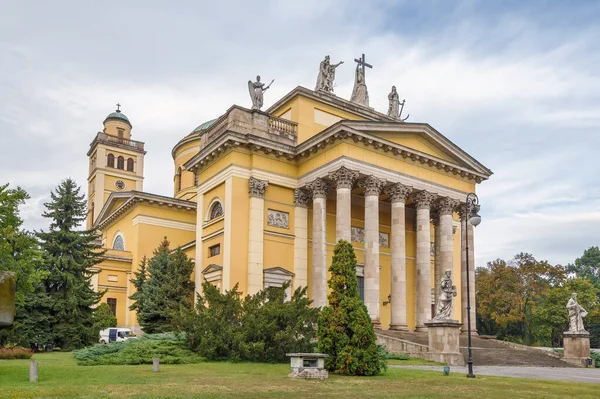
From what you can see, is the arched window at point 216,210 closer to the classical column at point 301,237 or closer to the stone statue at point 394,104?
the classical column at point 301,237

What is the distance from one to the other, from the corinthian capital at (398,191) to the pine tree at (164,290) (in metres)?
11.9

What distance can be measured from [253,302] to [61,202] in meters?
12.7

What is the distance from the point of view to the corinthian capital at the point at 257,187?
31.0 meters

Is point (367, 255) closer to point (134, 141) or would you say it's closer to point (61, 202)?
point (61, 202)

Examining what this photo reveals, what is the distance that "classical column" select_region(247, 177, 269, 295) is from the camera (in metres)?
30.2

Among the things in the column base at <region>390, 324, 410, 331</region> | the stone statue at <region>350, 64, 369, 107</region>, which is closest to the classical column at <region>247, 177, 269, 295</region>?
the column base at <region>390, 324, 410, 331</region>

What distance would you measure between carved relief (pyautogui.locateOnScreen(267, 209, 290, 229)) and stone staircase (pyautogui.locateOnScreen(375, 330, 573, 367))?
25.5 ft

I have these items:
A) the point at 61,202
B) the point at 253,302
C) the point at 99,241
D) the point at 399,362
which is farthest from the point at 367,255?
the point at 99,241

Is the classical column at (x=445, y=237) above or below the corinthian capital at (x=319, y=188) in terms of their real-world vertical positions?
below

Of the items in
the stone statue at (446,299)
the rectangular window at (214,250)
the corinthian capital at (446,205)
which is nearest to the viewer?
the stone statue at (446,299)

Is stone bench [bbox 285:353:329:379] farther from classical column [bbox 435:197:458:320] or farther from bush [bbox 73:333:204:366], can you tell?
classical column [bbox 435:197:458:320]

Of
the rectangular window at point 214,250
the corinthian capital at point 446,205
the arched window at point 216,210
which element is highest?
the corinthian capital at point 446,205

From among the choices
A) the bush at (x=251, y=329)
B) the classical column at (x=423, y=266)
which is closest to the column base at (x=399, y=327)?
the classical column at (x=423, y=266)

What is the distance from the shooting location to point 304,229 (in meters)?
32.8
